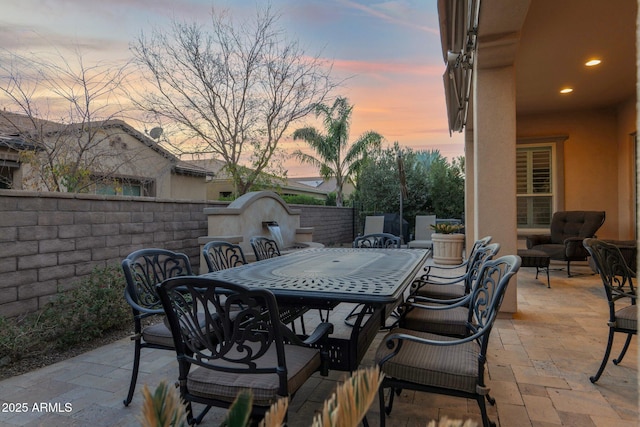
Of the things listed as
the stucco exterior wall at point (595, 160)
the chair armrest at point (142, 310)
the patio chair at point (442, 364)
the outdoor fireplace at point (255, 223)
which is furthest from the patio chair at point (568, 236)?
the chair armrest at point (142, 310)

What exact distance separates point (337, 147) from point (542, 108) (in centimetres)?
748

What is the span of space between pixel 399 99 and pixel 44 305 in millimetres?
7740

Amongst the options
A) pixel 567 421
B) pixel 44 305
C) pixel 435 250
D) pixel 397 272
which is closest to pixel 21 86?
pixel 44 305

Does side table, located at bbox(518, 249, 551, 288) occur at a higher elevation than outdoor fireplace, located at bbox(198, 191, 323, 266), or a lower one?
lower

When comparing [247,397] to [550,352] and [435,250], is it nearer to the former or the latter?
[550,352]

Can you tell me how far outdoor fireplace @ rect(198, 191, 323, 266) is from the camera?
4832 millimetres

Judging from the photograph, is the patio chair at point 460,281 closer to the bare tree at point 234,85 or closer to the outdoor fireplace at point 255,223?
the outdoor fireplace at point 255,223

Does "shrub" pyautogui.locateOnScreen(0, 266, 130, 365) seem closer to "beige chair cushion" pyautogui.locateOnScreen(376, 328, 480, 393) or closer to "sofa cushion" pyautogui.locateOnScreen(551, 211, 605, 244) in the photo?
"beige chair cushion" pyautogui.locateOnScreen(376, 328, 480, 393)

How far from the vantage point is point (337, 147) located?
1317cm

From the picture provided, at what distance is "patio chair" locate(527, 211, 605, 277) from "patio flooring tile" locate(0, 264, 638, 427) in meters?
2.45

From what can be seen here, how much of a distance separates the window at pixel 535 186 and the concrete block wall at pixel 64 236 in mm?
6303

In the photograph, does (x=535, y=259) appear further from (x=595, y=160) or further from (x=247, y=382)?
(x=247, y=382)

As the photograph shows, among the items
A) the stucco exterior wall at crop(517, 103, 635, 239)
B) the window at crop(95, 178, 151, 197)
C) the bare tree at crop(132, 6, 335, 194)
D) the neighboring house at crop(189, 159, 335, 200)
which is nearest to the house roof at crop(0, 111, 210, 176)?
the window at crop(95, 178, 151, 197)

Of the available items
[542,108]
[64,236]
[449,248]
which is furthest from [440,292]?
[542,108]
